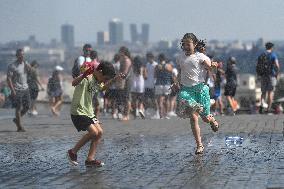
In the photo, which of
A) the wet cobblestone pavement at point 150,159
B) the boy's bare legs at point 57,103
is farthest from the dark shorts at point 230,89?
the wet cobblestone pavement at point 150,159

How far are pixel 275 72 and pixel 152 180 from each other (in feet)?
46.7

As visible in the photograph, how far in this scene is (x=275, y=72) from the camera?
893 inches

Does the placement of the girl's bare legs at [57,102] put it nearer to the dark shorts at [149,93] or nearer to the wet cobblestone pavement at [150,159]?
the dark shorts at [149,93]

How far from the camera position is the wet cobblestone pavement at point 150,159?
882cm

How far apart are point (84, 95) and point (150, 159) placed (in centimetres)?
117

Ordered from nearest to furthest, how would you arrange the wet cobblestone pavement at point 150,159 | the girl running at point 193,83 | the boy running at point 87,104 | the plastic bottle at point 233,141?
the wet cobblestone pavement at point 150,159, the boy running at point 87,104, the girl running at point 193,83, the plastic bottle at point 233,141

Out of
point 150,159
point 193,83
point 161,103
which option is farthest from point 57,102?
point 150,159

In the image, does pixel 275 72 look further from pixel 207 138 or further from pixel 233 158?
pixel 233 158

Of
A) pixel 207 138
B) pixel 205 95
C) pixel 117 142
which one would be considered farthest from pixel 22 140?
pixel 205 95

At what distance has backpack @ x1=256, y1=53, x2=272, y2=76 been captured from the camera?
888 inches

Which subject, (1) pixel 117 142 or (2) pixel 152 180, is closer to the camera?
(2) pixel 152 180

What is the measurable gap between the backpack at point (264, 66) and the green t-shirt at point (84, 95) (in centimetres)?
1223

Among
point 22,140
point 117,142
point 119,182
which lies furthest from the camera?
point 22,140

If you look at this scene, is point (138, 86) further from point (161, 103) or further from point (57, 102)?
point (57, 102)
